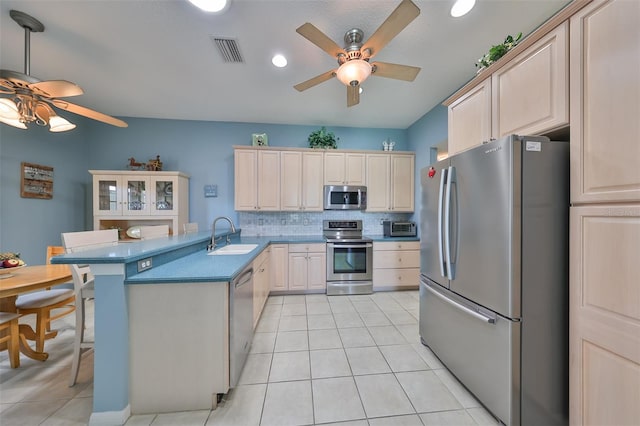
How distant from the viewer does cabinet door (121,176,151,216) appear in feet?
11.8

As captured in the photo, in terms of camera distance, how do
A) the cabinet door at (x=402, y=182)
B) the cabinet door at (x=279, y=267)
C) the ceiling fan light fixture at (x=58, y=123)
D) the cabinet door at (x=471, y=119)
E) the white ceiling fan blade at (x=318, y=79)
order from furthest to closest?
1. the cabinet door at (x=402, y=182)
2. the cabinet door at (x=279, y=267)
3. the ceiling fan light fixture at (x=58, y=123)
4. the white ceiling fan blade at (x=318, y=79)
5. the cabinet door at (x=471, y=119)

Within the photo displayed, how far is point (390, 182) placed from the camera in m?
3.97

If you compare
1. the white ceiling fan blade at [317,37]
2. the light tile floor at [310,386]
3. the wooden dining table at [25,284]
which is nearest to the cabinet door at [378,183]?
the light tile floor at [310,386]

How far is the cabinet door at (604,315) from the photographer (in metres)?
0.96

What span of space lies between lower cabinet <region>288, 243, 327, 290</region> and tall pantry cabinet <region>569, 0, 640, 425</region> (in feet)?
8.81

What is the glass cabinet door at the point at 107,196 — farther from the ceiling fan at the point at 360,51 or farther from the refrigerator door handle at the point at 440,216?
the refrigerator door handle at the point at 440,216

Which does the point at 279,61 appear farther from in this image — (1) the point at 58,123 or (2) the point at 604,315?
(2) the point at 604,315

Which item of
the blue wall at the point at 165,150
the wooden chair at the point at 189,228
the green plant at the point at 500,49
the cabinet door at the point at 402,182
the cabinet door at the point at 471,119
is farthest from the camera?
the cabinet door at the point at 402,182

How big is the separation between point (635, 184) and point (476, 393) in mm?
1439

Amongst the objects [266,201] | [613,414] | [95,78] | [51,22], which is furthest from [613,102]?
[95,78]

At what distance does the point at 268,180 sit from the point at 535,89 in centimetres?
321

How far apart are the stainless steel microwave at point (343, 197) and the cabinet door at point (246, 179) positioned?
1195mm

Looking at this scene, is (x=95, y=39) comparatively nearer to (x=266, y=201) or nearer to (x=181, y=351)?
(x=266, y=201)

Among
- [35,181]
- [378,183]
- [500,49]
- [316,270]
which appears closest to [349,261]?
[316,270]
